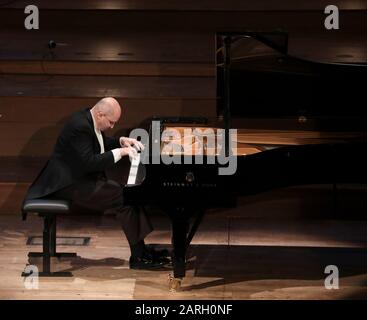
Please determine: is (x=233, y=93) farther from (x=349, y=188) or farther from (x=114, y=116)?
(x=349, y=188)

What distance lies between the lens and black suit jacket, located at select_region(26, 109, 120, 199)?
16.0ft

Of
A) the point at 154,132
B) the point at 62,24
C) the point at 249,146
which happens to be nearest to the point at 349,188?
the point at 249,146

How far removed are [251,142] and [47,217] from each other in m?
1.32

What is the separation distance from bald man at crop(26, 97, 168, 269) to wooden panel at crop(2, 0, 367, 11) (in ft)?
7.15

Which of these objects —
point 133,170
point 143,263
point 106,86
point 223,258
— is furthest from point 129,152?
point 106,86

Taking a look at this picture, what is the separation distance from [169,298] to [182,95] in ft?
7.23

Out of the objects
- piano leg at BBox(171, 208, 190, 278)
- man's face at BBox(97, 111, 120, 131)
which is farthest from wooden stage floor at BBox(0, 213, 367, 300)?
man's face at BBox(97, 111, 120, 131)

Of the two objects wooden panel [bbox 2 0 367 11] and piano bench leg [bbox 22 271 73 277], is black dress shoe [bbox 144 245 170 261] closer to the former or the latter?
piano bench leg [bbox 22 271 73 277]

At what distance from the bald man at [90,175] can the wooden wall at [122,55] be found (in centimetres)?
119

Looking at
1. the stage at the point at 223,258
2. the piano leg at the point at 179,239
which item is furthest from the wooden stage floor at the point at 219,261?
the piano leg at the point at 179,239

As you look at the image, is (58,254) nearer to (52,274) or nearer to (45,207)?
(52,274)

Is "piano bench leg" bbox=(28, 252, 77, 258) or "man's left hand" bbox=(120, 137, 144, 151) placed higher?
"man's left hand" bbox=(120, 137, 144, 151)

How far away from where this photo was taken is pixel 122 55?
6.68 metres

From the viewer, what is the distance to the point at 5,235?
222 inches
